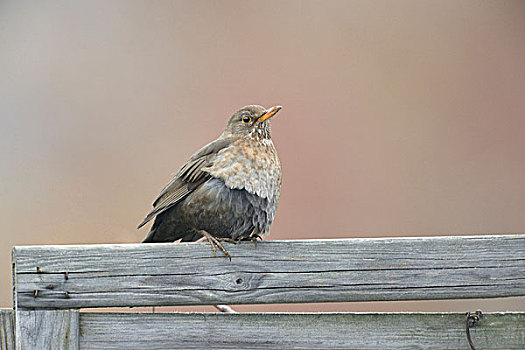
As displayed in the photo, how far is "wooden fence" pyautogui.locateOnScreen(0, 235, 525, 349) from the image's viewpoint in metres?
1.54

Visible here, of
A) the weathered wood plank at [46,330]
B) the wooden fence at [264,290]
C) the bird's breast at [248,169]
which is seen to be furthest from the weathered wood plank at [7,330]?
the bird's breast at [248,169]

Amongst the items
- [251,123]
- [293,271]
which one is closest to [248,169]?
[251,123]

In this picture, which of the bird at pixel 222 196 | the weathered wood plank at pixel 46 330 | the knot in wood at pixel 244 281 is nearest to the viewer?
the weathered wood plank at pixel 46 330

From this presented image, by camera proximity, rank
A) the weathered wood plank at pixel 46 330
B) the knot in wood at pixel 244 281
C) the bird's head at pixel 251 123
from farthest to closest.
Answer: the bird's head at pixel 251 123 → the knot in wood at pixel 244 281 → the weathered wood plank at pixel 46 330

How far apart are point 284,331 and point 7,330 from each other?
0.72 meters

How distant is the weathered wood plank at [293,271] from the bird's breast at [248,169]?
1.67 ft

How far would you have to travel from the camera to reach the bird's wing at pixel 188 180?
7.25 feet

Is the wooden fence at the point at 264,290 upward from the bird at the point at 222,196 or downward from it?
downward

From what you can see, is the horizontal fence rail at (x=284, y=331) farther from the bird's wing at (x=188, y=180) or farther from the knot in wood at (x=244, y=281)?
the bird's wing at (x=188, y=180)

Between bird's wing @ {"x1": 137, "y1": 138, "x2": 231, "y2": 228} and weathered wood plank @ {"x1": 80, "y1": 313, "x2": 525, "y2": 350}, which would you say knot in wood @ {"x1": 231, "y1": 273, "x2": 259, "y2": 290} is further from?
bird's wing @ {"x1": 137, "y1": 138, "x2": 231, "y2": 228}

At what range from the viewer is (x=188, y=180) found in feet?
7.32

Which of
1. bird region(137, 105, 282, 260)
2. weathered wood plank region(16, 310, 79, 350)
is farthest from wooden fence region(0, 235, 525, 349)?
bird region(137, 105, 282, 260)

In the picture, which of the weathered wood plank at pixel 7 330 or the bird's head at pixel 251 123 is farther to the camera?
the bird's head at pixel 251 123

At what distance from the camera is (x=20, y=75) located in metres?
3.46
